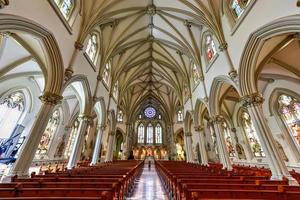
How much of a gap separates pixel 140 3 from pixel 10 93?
1237cm

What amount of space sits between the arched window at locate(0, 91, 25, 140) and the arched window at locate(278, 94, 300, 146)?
21018 mm

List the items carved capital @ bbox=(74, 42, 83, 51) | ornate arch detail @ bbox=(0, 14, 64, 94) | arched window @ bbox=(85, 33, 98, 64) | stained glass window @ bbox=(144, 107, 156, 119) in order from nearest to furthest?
1. ornate arch detail @ bbox=(0, 14, 64, 94)
2. carved capital @ bbox=(74, 42, 83, 51)
3. arched window @ bbox=(85, 33, 98, 64)
4. stained glass window @ bbox=(144, 107, 156, 119)

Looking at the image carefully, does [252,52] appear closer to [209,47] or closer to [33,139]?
[209,47]

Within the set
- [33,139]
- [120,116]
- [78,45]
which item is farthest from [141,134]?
[33,139]

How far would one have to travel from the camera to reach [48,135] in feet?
48.0

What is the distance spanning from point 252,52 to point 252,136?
420 inches

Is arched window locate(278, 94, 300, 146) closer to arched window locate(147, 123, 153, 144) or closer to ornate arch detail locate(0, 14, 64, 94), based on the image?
ornate arch detail locate(0, 14, 64, 94)

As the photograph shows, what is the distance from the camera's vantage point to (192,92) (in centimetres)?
1529

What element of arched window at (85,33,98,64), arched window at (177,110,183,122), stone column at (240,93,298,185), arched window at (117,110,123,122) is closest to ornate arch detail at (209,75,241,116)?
stone column at (240,93,298,185)

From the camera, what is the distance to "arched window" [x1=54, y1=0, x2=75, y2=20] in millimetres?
7695

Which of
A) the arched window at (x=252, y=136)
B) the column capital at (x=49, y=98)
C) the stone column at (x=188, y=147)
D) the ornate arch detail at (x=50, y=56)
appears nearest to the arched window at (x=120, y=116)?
the stone column at (x=188, y=147)

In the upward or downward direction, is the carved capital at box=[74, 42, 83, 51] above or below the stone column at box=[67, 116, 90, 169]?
above

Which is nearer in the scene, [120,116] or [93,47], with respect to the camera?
[93,47]

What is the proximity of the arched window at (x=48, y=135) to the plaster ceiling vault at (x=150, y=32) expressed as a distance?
743 cm
